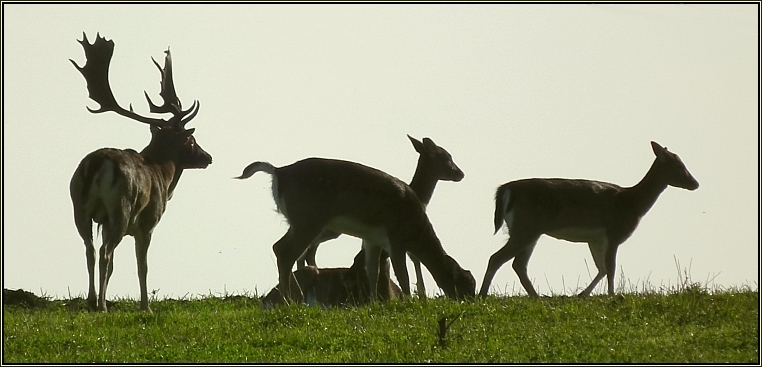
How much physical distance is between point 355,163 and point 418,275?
74.4 inches

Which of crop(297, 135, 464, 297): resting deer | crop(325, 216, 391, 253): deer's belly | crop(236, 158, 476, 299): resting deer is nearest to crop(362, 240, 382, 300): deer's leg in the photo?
crop(236, 158, 476, 299): resting deer

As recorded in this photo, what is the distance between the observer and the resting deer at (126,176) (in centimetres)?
1395

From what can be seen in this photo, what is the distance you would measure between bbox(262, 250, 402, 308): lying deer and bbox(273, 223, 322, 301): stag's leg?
697 mm

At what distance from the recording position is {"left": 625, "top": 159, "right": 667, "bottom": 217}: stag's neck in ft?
50.8

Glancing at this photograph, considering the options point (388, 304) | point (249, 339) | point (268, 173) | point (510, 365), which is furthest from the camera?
point (268, 173)

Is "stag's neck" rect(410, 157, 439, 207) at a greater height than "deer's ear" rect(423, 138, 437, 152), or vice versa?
"deer's ear" rect(423, 138, 437, 152)

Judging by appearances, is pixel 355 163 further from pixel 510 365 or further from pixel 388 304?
pixel 510 365

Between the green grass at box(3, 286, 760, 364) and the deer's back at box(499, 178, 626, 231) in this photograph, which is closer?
the green grass at box(3, 286, 760, 364)

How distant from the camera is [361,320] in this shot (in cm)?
1173

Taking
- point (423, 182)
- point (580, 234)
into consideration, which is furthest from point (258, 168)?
point (580, 234)

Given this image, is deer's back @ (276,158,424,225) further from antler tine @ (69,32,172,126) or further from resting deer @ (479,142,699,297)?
antler tine @ (69,32,172,126)

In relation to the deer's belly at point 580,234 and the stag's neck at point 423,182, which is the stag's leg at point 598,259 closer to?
the deer's belly at point 580,234

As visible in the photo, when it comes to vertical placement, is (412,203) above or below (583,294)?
above

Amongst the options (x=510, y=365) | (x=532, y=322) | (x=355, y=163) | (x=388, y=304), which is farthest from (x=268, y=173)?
(x=510, y=365)
